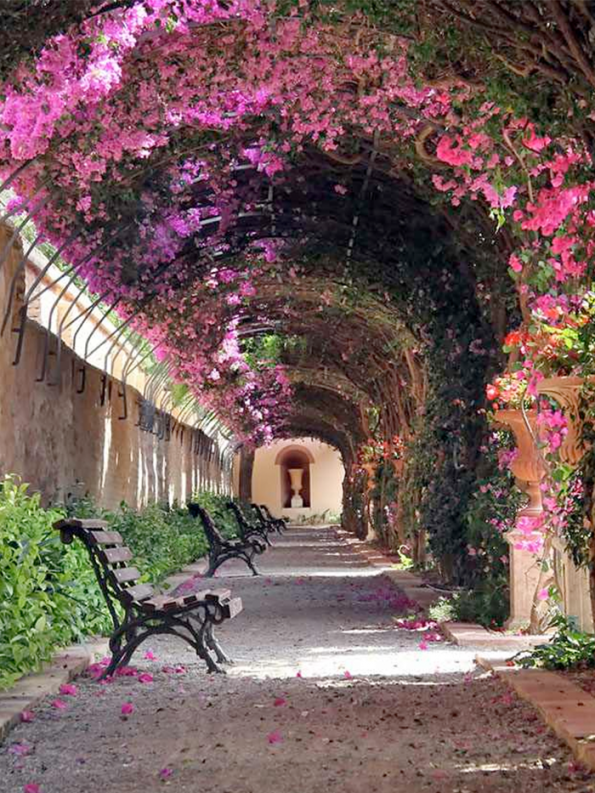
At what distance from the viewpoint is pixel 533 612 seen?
832 centimetres

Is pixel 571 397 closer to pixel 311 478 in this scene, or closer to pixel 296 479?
pixel 311 478

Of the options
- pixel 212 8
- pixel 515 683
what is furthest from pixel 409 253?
pixel 515 683

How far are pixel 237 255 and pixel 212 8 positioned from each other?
650 cm

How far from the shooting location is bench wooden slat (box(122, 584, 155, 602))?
700 cm

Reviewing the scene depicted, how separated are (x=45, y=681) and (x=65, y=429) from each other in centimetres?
599

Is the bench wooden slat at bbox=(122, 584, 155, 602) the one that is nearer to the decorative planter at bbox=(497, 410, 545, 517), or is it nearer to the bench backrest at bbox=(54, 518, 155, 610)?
the bench backrest at bbox=(54, 518, 155, 610)

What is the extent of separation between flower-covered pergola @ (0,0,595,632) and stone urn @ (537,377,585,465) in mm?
124

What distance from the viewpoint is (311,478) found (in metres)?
51.7

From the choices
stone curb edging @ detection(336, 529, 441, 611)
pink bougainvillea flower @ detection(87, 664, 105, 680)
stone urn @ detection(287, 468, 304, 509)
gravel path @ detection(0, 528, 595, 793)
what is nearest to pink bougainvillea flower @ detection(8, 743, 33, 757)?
gravel path @ detection(0, 528, 595, 793)

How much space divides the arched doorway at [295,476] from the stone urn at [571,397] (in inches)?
1790

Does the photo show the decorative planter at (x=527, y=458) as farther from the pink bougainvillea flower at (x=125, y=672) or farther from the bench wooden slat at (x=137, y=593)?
the pink bougainvillea flower at (x=125, y=672)

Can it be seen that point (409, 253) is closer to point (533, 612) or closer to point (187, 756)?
point (533, 612)

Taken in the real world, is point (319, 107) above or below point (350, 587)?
above

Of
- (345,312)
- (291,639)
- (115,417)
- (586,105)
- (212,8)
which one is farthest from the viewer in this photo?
(345,312)
